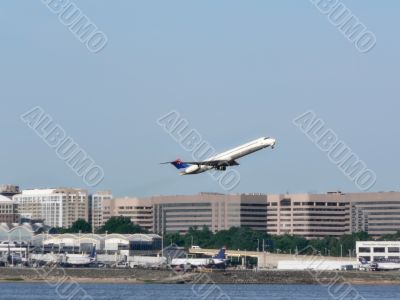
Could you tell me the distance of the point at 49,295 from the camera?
17962 centimetres

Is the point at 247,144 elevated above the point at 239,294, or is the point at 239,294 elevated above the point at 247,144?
the point at 247,144

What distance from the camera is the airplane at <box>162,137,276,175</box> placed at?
14475 cm

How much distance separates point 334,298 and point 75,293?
32877 millimetres

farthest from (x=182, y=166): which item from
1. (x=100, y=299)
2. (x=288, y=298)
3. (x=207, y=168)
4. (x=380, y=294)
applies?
(x=380, y=294)

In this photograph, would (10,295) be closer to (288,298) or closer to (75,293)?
(75,293)

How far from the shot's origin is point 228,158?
145m

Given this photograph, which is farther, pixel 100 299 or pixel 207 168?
pixel 100 299

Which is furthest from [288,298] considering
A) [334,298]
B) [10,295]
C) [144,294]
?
[10,295]

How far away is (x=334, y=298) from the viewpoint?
593ft

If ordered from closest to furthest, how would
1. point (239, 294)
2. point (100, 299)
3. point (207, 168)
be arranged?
point (207, 168)
point (100, 299)
point (239, 294)

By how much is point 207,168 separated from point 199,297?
34.3 metres

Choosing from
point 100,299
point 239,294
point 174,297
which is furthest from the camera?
point 239,294

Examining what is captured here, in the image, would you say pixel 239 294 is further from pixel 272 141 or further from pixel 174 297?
pixel 272 141

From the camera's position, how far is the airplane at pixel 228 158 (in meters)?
145
